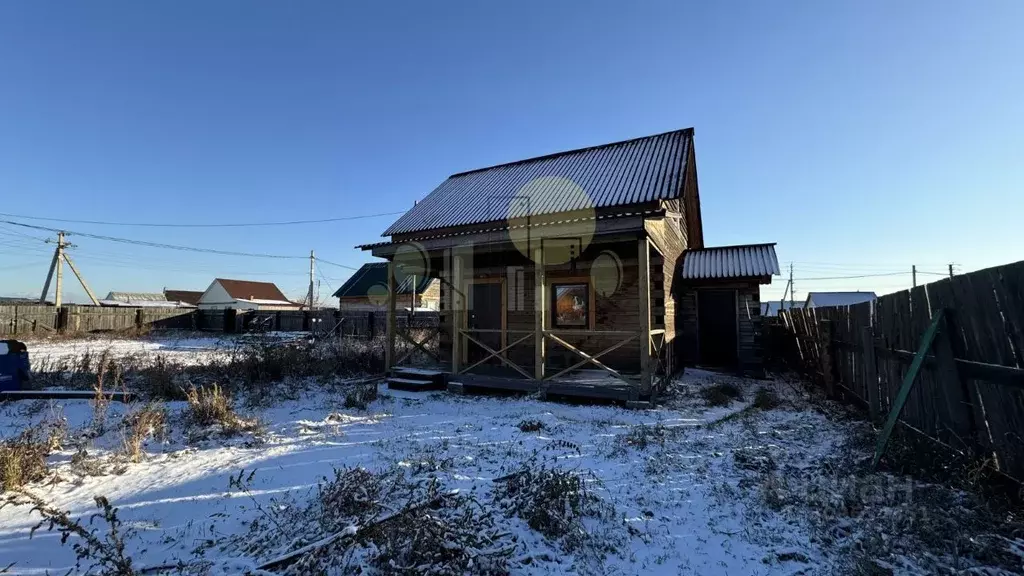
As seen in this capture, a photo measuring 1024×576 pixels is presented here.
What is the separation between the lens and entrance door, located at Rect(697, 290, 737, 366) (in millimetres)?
12586

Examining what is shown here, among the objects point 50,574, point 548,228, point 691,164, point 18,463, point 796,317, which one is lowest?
point 50,574

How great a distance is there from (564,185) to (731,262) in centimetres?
510

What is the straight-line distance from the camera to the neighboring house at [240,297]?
52281 millimetres

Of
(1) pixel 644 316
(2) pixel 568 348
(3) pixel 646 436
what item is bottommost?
(3) pixel 646 436

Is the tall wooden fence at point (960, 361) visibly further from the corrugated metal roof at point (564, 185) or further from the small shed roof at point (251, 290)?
the small shed roof at point (251, 290)

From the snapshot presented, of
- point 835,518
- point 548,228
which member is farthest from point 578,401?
point 835,518

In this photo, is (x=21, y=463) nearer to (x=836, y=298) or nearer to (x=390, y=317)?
(x=390, y=317)

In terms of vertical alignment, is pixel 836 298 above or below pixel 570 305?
above

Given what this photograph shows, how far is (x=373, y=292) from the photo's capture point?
33906mm

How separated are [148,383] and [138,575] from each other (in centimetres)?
760

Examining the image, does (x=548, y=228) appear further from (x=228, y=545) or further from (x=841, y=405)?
(x=228, y=545)

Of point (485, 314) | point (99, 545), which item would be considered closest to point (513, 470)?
point (99, 545)

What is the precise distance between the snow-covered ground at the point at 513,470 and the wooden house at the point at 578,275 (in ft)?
6.32

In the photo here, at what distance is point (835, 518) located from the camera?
3.43 m
